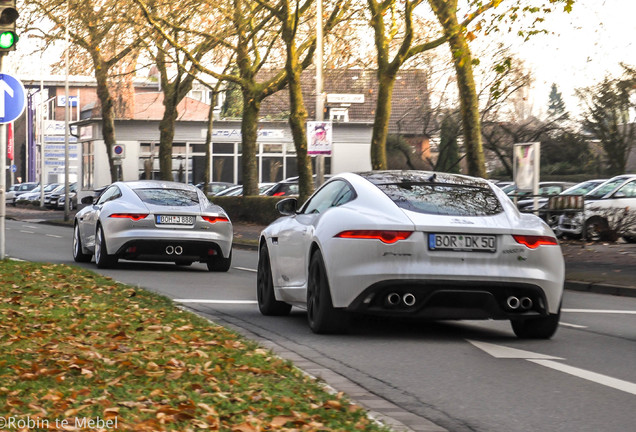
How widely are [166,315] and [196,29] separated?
2679cm

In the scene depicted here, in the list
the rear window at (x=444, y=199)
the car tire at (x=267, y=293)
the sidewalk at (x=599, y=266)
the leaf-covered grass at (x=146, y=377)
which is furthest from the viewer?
the sidewalk at (x=599, y=266)

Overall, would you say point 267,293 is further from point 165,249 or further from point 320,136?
point 320,136

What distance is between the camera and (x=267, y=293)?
38.6ft

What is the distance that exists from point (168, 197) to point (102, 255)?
1.34 metres

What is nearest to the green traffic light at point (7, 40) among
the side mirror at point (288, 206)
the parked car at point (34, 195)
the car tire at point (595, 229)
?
the side mirror at point (288, 206)

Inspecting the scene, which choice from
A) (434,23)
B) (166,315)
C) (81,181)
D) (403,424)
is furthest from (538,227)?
(81,181)

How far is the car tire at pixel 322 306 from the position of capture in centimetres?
978

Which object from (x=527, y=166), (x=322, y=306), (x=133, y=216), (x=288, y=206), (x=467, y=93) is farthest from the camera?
(x=467, y=93)

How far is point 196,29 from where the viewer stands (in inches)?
1442

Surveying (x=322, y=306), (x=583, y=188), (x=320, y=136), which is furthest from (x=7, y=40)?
(x=583, y=188)

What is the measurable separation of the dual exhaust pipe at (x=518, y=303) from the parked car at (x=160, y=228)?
8932 mm

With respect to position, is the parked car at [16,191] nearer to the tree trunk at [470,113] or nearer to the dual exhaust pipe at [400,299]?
the tree trunk at [470,113]

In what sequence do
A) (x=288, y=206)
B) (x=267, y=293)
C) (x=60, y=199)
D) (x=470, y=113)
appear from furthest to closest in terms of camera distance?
(x=60, y=199) < (x=470, y=113) < (x=267, y=293) < (x=288, y=206)

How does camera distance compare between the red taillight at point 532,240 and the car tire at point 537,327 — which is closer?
the red taillight at point 532,240
